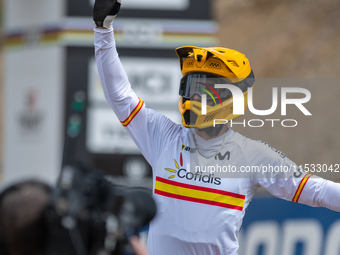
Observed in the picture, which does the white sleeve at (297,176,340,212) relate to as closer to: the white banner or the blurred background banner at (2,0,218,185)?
the blurred background banner at (2,0,218,185)

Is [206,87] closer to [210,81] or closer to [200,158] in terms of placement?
[210,81]

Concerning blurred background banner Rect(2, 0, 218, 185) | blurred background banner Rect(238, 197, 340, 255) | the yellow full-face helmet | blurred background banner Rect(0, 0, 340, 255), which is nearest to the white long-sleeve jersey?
the yellow full-face helmet

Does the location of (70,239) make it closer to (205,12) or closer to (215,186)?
(215,186)

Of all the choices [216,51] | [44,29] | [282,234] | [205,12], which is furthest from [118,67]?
[44,29]

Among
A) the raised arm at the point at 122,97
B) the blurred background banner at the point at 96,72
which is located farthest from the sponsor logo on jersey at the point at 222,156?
the blurred background banner at the point at 96,72

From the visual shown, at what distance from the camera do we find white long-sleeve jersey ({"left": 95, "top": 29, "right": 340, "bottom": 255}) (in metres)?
2.43

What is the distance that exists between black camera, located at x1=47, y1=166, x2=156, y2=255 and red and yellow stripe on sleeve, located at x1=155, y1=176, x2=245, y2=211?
100 cm

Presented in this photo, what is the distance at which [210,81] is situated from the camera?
2629mm

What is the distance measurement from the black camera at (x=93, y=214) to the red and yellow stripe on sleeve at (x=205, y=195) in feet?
3.29

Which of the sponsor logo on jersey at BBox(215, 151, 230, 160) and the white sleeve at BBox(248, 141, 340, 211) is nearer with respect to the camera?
the white sleeve at BBox(248, 141, 340, 211)

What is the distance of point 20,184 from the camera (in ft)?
5.50

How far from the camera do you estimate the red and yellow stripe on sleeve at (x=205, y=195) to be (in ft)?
8.06

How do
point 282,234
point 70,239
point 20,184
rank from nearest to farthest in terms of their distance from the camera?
point 70,239, point 20,184, point 282,234

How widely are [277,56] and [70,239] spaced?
1080cm
